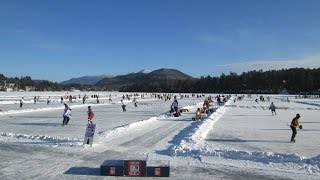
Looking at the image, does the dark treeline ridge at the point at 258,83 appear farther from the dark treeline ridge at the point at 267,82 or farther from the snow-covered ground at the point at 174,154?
the snow-covered ground at the point at 174,154

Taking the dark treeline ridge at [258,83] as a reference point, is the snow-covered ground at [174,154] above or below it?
below

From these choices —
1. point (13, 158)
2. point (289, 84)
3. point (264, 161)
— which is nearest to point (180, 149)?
point (264, 161)

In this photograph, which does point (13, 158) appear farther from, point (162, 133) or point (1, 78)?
point (1, 78)

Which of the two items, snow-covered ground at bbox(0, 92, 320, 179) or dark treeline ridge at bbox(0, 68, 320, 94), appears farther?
dark treeline ridge at bbox(0, 68, 320, 94)

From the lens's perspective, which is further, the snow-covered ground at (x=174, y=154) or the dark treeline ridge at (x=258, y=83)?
the dark treeline ridge at (x=258, y=83)

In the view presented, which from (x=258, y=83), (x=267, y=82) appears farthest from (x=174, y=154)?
(x=258, y=83)

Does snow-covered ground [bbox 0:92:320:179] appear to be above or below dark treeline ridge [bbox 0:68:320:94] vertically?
below

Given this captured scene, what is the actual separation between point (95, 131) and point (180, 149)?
315cm

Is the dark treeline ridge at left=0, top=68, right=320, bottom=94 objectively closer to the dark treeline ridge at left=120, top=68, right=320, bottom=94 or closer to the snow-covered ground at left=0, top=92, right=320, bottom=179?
the dark treeline ridge at left=120, top=68, right=320, bottom=94

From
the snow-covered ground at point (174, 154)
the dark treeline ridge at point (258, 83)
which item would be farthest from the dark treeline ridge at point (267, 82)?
the snow-covered ground at point (174, 154)

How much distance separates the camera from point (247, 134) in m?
18.9

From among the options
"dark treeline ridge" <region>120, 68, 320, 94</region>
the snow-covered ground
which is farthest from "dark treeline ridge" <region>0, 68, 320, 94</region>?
the snow-covered ground

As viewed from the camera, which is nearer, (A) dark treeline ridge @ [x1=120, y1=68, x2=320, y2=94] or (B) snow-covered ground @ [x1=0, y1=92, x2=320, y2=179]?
(B) snow-covered ground @ [x1=0, y1=92, x2=320, y2=179]

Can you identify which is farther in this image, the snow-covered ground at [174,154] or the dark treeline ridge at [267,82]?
the dark treeline ridge at [267,82]
